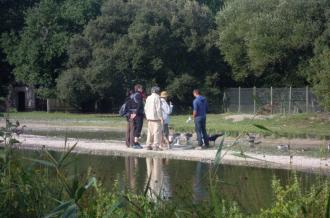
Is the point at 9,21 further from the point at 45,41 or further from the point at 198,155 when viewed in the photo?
the point at 198,155

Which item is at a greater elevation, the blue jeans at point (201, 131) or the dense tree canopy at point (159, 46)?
the dense tree canopy at point (159, 46)

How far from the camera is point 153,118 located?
22609mm

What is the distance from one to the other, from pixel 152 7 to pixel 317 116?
23.6m

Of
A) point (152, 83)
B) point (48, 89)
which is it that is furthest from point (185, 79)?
point (48, 89)

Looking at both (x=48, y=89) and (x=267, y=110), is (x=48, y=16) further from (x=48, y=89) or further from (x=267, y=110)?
(x=267, y=110)

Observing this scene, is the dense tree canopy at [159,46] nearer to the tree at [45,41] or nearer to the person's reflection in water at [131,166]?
the tree at [45,41]

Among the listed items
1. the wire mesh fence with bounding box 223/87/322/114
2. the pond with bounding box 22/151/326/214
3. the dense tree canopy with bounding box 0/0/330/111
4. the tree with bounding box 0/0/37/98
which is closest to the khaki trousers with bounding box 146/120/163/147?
the pond with bounding box 22/151/326/214

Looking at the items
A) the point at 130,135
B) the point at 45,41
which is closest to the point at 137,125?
the point at 130,135

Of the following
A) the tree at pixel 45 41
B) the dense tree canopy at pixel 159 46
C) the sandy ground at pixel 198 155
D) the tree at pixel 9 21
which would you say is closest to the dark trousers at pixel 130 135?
the sandy ground at pixel 198 155

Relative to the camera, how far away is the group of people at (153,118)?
74.2 ft

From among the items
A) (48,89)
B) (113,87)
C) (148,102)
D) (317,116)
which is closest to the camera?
(148,102)

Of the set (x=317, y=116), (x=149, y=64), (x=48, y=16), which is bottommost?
(x=317, y=116)

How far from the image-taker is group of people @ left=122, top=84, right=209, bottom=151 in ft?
74.2

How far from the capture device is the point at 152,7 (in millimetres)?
59281
